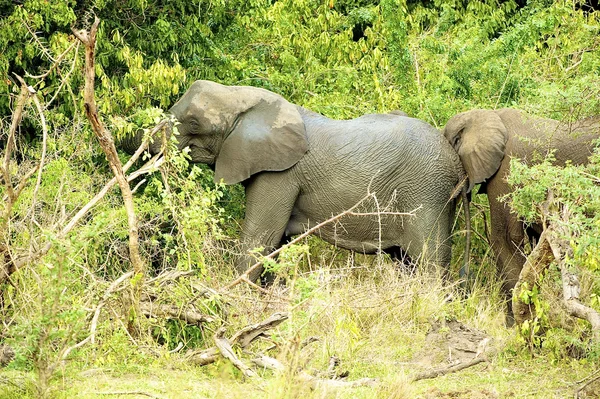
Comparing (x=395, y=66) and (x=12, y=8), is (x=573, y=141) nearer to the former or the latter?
(x=395, y=66)

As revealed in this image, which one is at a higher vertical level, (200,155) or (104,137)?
(104,137)

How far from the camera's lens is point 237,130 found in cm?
1142

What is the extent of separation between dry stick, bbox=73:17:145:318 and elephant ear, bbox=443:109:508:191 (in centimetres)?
385

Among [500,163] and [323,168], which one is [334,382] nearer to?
[323,168]

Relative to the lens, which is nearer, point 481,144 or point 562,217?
point 562,217

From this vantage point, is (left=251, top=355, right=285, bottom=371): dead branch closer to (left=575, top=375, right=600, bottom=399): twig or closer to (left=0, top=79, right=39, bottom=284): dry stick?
(left=0, top=79, right=39, bottom=284): dry stick

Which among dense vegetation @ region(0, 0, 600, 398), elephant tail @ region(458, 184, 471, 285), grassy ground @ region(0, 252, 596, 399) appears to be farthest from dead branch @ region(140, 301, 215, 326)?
elephant tail @ region(458, 184, 471, 285)

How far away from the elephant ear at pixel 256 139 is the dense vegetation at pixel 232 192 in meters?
0.43

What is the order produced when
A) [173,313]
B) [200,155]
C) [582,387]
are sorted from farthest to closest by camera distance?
1. [200,155]
2. [173,313]
3. [582,387]

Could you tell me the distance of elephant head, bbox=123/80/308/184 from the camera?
11.3 metres

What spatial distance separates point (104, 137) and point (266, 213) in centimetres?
375

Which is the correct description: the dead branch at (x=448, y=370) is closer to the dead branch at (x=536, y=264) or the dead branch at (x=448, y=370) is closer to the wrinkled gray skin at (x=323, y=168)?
the dead branch at (x=536, y=264)

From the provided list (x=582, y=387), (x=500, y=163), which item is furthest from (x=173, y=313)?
(x=500, y=163)

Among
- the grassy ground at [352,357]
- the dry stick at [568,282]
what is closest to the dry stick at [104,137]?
the grassy ground at [352,357]
